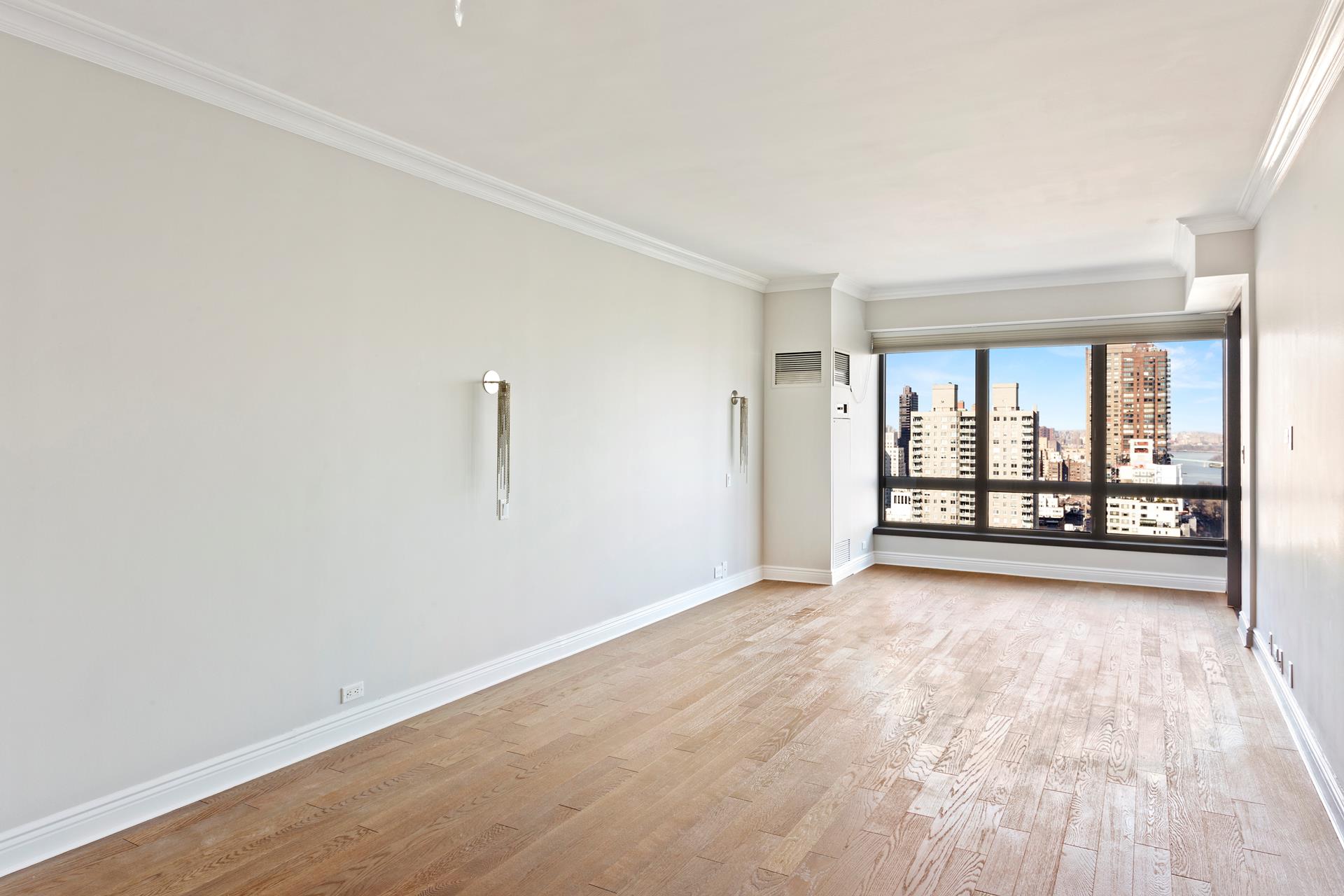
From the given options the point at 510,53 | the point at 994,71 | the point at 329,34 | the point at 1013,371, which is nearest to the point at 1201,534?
the point at 1013,371

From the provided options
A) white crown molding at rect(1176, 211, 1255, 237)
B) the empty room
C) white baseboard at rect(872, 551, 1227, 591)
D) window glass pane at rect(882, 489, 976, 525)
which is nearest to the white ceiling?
the empty room

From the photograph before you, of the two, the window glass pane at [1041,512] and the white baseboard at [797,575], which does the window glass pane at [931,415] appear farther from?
the white baseboard at [797,575]

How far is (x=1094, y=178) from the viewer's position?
4191mm

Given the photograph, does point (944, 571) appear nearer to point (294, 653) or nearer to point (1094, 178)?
point (1094, 178)

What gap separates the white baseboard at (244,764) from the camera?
254 cm

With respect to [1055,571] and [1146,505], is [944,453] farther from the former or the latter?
[1146,505]

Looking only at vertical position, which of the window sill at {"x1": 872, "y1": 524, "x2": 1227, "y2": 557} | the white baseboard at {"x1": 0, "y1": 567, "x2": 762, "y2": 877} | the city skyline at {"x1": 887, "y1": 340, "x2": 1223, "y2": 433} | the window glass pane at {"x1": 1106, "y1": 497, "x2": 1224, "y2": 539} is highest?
the city skyline at {"x1": 887, "y1": 340, "x2": 1223, "y2": 433}

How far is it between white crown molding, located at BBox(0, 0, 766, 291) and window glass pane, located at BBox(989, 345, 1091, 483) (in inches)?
177

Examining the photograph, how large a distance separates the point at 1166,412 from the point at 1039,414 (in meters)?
0.99

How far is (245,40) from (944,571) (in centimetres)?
680

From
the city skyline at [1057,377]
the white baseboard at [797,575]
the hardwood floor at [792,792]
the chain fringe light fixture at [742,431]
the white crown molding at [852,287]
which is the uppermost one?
the white crown molding at [852,287]

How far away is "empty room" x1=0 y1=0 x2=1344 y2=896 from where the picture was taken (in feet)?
8.34

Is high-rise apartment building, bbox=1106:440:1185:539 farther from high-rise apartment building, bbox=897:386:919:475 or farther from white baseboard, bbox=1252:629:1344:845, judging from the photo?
white baseboard, bbox=1252:629:1344:845

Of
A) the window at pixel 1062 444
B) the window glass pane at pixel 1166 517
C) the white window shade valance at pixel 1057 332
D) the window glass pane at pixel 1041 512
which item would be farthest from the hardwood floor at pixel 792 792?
the white window shade valance at pixel 1057 332
